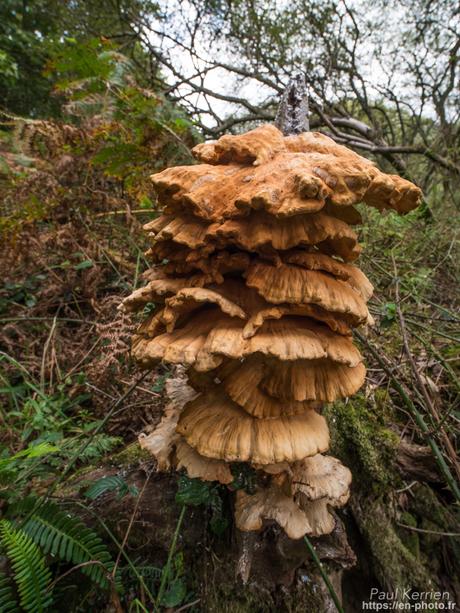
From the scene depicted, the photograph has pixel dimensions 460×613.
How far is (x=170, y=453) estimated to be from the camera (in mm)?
1428

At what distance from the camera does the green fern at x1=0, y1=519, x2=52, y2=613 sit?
48.8 inches

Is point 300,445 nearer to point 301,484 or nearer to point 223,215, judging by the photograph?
point 301,484

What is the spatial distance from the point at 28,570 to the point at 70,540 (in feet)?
0.50

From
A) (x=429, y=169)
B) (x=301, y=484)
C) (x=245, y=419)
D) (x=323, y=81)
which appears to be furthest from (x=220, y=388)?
(x=323, y=81)

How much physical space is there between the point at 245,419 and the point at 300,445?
0.67ft

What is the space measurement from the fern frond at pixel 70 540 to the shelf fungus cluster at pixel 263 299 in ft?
1.38

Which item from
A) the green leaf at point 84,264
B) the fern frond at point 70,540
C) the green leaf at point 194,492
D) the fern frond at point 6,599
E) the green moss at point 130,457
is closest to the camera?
the fern frond at point 6,599

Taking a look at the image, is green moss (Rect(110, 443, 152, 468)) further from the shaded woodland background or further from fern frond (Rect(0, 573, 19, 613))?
fern frond (Rect(0, 573, 19, 613))

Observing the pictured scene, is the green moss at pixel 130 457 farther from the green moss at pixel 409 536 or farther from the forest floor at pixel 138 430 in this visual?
the green moss at pixel 409 536

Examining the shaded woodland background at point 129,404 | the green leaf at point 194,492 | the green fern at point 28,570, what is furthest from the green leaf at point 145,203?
the green fern at point 28,570

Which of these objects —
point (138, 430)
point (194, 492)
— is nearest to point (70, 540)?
point (194, 492)

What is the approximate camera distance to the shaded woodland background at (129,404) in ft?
4.83

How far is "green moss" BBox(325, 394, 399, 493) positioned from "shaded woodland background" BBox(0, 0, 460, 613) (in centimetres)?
1

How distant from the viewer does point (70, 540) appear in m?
1.36
